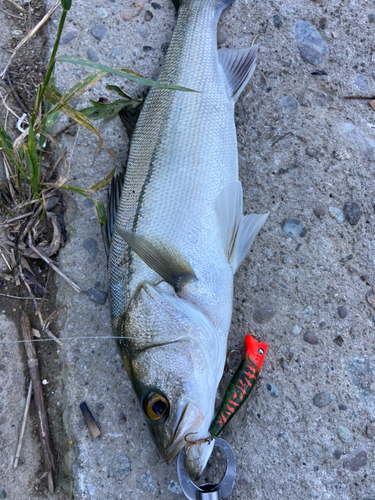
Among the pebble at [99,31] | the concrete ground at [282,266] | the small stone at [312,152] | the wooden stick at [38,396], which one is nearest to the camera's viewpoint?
the concrete ground at [282,266]

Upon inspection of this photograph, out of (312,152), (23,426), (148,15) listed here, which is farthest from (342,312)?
(148,15)

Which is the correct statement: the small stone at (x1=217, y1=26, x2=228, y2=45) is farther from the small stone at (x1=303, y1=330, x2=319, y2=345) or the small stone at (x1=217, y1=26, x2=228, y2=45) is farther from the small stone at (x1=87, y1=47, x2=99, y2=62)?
the small stone at (x1=303, y1=330, x2=319, y2=345)

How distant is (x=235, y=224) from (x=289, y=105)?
3.33 ft

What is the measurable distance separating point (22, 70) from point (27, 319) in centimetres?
175

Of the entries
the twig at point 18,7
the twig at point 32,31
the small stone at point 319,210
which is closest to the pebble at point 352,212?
the small stone at point 319,210

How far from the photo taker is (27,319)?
233 cm

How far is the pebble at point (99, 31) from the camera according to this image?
107 inches

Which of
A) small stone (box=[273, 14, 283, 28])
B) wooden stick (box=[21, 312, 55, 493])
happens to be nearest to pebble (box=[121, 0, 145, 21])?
small stone (box=[273, 14, 283, 28])

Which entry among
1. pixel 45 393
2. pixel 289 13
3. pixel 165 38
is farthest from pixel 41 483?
pixel 289 13

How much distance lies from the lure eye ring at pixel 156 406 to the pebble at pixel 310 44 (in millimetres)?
2398

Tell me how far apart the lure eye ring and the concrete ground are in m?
0.44

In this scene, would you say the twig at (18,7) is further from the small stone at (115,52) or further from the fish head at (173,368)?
the fish head at (173,368)

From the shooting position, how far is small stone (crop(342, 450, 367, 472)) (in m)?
2.01

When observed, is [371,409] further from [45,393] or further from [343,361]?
[45,393]
